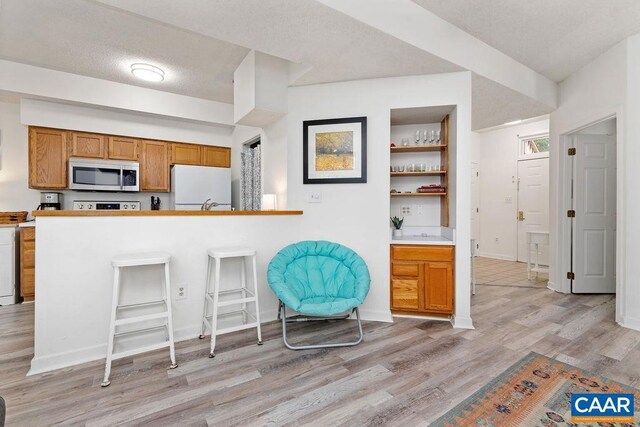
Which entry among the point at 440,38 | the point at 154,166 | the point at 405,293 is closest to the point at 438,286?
the point at 405,293

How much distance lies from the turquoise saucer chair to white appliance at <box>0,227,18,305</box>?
10.7ft

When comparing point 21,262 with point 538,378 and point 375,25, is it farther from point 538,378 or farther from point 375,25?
point 538,378

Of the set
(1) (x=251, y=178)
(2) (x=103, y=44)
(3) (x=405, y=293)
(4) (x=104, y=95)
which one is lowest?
(3) (x=405, y=293)

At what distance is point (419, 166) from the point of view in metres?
3.36

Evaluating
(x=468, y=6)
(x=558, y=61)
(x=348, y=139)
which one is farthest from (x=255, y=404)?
(x=558, y=61)

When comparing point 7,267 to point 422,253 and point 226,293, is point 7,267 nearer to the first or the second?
point 226,293

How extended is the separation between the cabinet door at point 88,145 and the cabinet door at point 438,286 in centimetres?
449

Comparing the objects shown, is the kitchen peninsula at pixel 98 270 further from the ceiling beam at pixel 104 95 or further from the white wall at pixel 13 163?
the white wall at pixel 13 163

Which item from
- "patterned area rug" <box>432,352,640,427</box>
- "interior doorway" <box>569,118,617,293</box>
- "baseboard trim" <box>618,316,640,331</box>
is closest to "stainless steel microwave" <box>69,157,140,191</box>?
"patterned area rug" <box>432,352,640,427</box>

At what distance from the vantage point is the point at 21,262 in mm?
3549

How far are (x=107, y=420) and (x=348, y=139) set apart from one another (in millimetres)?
2731

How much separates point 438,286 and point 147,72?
Answer: 12.6 ft

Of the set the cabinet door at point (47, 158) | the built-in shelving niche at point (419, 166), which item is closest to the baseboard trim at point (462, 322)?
the built-in shelving niche at point (419, 166)

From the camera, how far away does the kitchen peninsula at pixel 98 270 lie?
6.73 feet
